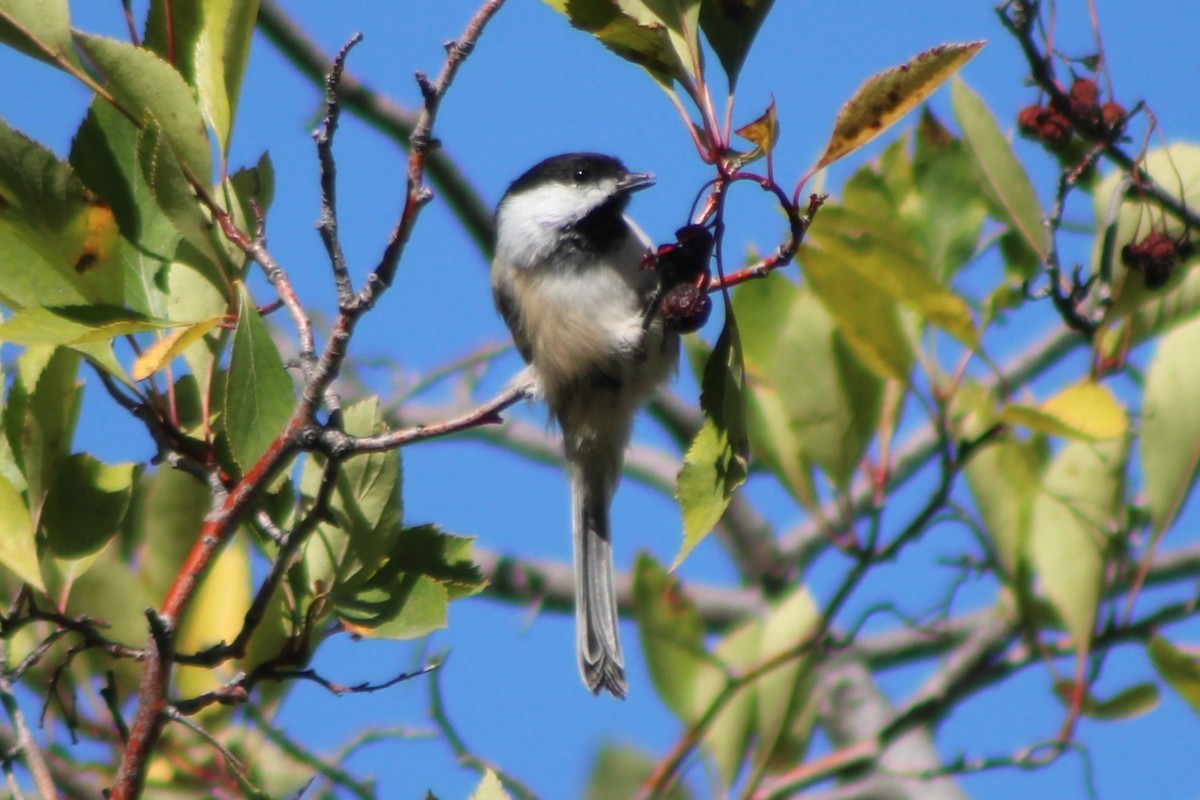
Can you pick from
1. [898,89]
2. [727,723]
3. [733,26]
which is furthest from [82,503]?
[727,723]

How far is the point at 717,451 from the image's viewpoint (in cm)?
169

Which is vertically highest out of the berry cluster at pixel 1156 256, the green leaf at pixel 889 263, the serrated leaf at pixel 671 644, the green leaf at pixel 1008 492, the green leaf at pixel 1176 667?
the berry cluster at pixel 1156 256

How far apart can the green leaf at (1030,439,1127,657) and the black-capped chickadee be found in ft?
3.41

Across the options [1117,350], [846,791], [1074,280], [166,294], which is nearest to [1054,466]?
[1117,350]

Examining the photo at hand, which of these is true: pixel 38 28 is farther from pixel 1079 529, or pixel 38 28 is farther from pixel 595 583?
pixel 595 583

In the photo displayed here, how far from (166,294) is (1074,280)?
5.33ft

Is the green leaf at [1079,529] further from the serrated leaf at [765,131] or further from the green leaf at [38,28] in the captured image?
the green leaf at [38,28]

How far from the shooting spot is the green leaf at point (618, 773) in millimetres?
2809

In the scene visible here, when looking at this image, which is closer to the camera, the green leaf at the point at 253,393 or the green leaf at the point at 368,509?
the green leaf at the point at 253,393

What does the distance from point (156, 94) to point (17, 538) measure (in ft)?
1.94

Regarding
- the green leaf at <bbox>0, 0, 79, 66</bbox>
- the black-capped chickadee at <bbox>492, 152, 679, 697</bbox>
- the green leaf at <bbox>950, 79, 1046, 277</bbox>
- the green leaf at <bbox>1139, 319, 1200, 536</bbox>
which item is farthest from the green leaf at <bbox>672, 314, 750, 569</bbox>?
the black-capped chickadee at <bbox>492, 152, 679, 697</bbox>

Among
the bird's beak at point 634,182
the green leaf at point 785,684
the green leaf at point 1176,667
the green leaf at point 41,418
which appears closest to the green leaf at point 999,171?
the green leaf at point 1176,667

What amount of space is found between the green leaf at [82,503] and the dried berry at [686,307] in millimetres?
806

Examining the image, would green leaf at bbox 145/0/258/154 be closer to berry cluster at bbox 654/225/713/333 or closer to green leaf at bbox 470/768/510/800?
berry cluster at bbox 654/225/713/333
